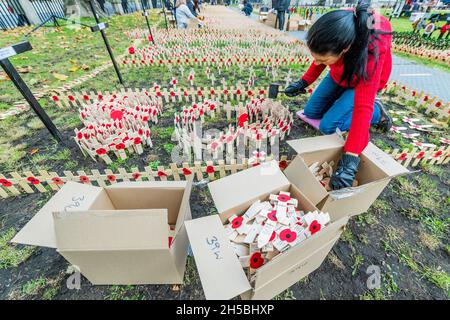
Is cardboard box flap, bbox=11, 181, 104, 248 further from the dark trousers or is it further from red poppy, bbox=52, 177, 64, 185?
the dark trousers

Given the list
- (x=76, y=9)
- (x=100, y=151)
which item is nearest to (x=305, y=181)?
(x=100, y=151)

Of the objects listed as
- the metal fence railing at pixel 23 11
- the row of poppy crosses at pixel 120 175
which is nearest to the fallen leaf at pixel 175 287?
the row of poppy crosses at pixel 120 175

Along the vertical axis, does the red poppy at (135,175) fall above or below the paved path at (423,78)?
above

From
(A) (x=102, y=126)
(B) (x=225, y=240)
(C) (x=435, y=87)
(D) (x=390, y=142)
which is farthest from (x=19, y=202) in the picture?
(C) (x=435, y=87)

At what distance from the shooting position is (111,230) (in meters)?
1.25

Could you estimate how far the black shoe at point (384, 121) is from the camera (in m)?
3.07

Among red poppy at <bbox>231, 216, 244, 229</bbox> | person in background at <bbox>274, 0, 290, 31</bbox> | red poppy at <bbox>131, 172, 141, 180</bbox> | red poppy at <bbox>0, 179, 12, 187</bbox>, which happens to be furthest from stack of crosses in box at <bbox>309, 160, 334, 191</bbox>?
person in background at <bbox>274, 0, 290, 31</bbox>

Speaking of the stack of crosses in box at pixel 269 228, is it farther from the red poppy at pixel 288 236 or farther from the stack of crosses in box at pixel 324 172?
the stack of crosses in box at pixel 324 172

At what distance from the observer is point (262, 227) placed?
161 centimetres

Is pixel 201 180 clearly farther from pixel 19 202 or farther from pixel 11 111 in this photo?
pixel 11 111

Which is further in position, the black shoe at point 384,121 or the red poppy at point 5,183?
the black shoe at point 384,121

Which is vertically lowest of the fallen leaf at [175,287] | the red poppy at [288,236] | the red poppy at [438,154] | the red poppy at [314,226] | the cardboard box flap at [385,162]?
the fallen leaf at [175,287]

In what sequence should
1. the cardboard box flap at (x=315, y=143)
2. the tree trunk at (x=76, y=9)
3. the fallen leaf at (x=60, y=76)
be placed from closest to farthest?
the cardboard box flap at (x=315, y=143) < the fallen leaf at (x=60, y=76) < the tree trunk at (x=76, y=9)

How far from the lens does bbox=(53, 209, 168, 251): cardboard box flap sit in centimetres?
123
